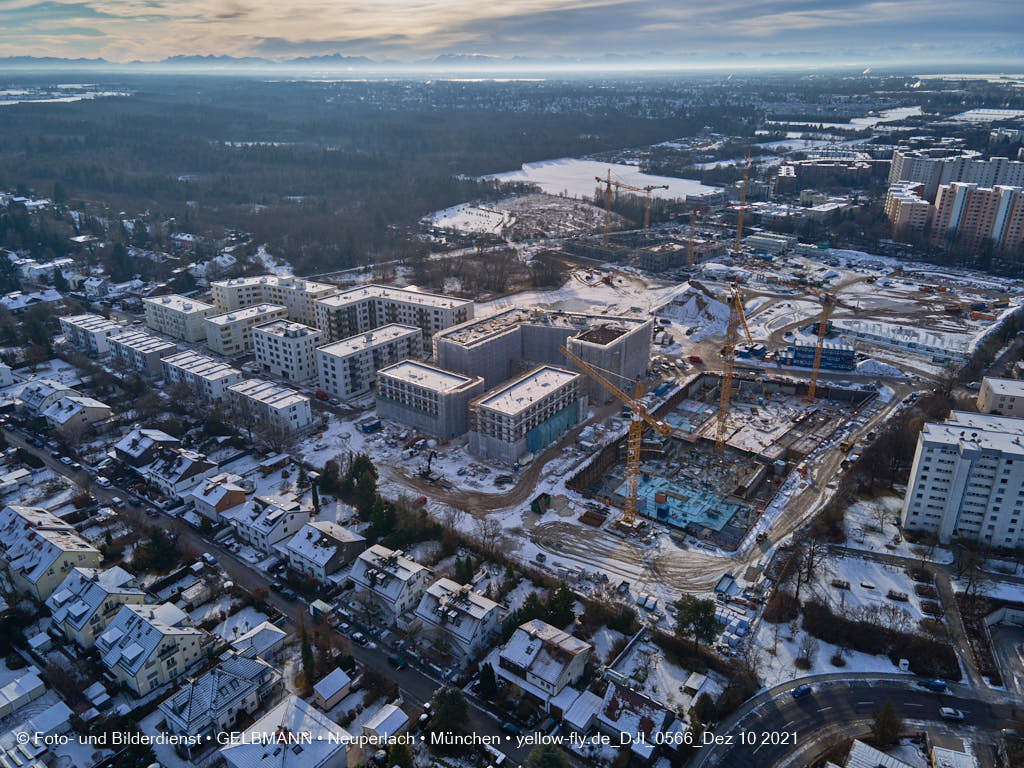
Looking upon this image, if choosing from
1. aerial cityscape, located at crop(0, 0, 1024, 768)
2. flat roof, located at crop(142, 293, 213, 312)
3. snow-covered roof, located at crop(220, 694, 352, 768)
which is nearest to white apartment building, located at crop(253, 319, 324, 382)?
aerial cityscape, located at crop(0, 0, 1024, 768)

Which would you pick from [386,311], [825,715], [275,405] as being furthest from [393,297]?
[825,715]

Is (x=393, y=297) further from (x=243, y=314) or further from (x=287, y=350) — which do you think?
(x=243, y=314)

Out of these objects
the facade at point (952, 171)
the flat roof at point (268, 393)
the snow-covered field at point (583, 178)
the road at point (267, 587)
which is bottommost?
the road at point (267, 587)

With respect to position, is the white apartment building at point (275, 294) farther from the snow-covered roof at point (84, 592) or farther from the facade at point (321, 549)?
the snow-covered roof at point (84, 592)

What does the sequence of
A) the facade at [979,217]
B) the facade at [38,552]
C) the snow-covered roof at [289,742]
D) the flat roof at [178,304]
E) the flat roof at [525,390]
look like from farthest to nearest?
1. the facade at [979,217]
2. the flat roof at [178,304]
3. the flat roof at [525,390]
4. the facade at [38,552]
5. the snow-covered roof at [289,742]

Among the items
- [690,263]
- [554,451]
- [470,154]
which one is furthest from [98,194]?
[554,451]

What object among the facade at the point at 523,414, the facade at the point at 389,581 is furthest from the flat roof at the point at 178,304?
the facade at the point at 389,581
